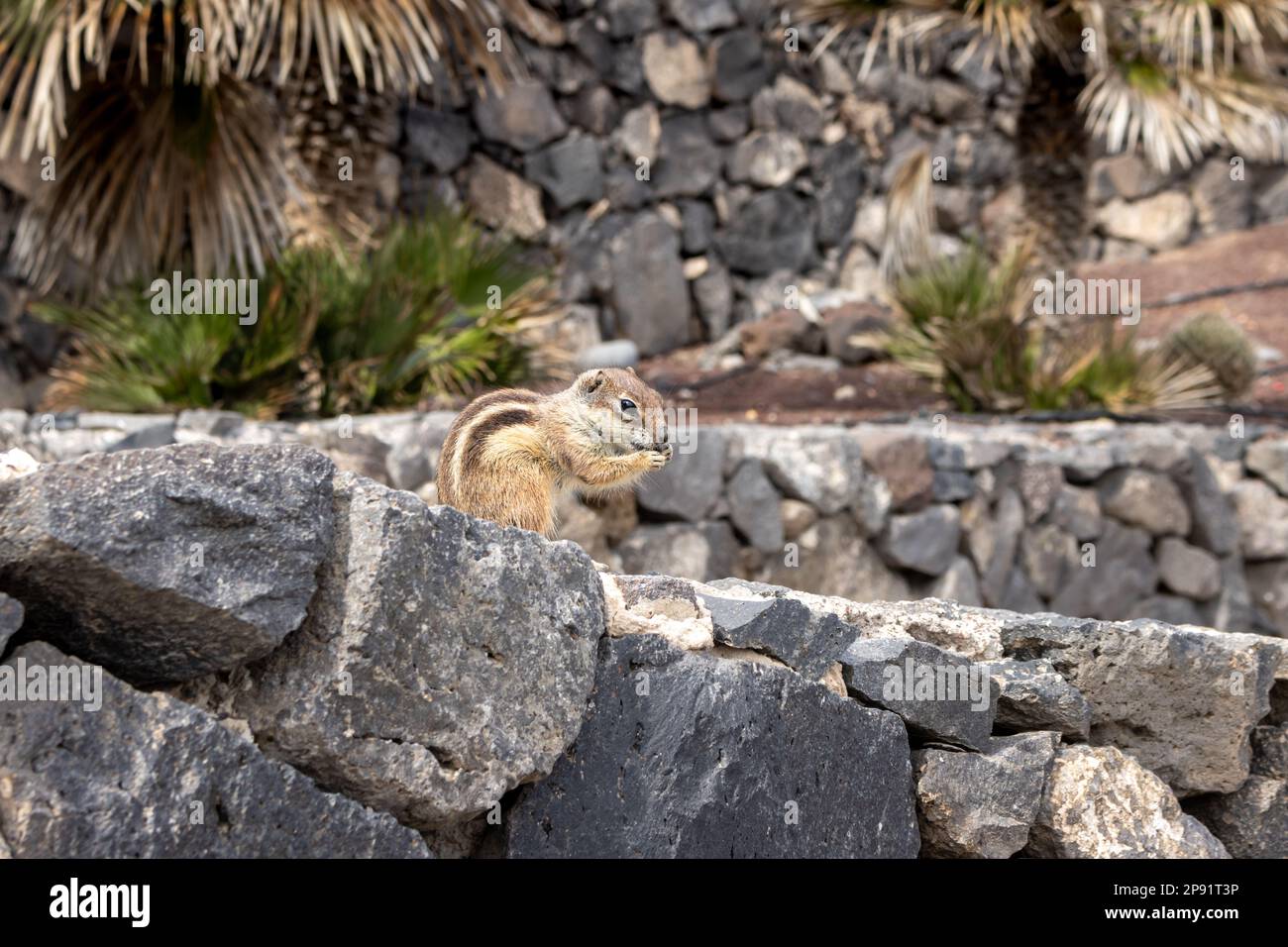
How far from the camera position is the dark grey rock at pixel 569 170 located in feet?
40.7

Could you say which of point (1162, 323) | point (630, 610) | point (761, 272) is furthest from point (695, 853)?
point (1162, 323)

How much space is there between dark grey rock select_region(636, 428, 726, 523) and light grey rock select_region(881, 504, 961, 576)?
1186 mm

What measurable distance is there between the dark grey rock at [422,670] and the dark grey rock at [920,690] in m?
0.86

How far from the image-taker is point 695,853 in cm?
289

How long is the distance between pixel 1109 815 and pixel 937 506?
5.00 m

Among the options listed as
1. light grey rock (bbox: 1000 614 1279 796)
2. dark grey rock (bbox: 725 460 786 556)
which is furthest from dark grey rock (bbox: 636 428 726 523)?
light grey rock (bbox: 1000 614 1279 796)

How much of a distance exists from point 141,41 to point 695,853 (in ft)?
20.4

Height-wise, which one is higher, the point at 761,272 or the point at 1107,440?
the point at 761,272

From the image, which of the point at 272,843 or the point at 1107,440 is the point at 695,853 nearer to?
the point at 272,843

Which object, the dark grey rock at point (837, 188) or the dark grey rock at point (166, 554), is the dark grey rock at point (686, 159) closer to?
the dark grey rock at point (837, 188)

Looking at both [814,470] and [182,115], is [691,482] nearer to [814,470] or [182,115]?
[814,470]

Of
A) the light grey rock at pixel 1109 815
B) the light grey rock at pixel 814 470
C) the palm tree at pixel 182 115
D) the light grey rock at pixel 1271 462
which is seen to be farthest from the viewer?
the light grey rock at pixel 1271 462

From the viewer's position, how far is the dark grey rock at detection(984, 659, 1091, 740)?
11.9 feet

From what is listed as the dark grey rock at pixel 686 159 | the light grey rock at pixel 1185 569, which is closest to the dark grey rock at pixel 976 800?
the light grey rock at pixel 1185 569
